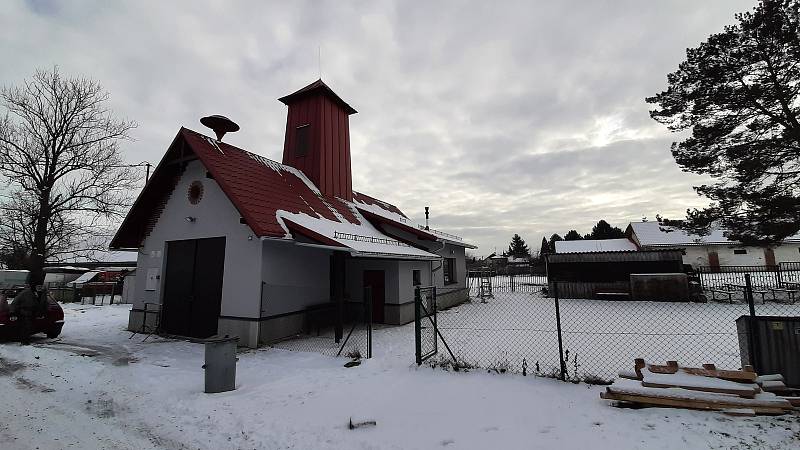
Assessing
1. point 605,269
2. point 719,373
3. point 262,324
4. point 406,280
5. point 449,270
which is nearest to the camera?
point 719,373

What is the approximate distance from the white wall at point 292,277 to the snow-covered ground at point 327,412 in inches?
104

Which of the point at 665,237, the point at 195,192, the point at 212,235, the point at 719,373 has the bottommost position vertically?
the point at 719,373

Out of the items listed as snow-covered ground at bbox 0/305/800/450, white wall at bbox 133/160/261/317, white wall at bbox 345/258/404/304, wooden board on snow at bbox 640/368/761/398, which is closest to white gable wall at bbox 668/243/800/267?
white wall at bbox 345/258/404/304

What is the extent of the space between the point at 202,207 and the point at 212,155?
179 centimetres

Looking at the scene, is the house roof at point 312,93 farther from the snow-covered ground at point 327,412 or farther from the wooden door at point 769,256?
the wooden door at point 769,256

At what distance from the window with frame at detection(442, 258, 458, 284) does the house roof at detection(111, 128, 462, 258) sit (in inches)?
215

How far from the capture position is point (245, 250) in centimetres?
1070

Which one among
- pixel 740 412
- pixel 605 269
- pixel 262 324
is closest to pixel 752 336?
pixel 740 412

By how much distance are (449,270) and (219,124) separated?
1388 centimetres

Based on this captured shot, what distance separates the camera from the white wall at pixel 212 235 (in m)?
10.5

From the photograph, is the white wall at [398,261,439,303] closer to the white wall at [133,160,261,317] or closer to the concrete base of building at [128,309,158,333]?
the white wall at [133,160,261,317]

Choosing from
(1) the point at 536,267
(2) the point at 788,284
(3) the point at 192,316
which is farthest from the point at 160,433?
(1) the point at 536,267

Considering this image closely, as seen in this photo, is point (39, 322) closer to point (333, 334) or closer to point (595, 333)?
point (333, 334)

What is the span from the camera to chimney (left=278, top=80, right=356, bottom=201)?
17578mm
